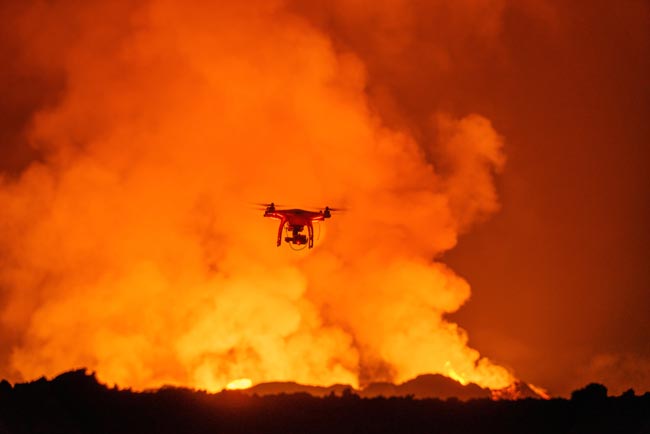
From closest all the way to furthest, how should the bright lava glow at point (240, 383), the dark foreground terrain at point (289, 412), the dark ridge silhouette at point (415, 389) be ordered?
1. the dark foreground terrain at point (289, 412)
2. the dark ridge silhouette at point (415, 389)
3. the bright lava glow at point (240, 383)

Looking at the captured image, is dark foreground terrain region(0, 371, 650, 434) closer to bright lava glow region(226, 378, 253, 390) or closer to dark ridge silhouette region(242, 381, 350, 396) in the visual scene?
dark ridge silhouette region(242, 381, 350, 396)

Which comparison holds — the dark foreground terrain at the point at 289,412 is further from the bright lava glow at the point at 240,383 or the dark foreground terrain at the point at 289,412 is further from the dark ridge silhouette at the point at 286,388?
the bright lava glow at the point at 240,383

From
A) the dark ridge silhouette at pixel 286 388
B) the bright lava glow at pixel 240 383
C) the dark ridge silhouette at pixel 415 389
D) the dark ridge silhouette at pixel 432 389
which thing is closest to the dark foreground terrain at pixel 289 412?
the dark ridge silhouette at pixel 415 389

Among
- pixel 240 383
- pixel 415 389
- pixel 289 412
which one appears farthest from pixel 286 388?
pixel 289 412

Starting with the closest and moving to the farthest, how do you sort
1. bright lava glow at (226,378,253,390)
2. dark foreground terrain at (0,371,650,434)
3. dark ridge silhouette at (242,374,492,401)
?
dark foreground terrain at (0,371,650,434)
dark ridge silhouette at (242,374,492,401)
bright lava glow at (226,378,253,390)

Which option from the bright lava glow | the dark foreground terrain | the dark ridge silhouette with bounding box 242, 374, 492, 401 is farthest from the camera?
Answer: the bright lava glow

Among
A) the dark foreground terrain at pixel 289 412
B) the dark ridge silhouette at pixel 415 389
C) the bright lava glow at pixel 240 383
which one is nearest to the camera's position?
the dark foreground terrain at pixel 289 412

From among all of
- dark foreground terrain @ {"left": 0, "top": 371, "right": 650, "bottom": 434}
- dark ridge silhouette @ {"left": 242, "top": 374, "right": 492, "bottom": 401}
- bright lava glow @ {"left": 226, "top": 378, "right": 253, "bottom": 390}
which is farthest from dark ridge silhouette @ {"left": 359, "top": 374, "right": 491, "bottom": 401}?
bright lava glow @ {"left": 226, "top": 378, "right": 253, "bottom": 390}

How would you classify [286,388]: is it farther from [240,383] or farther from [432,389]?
→ [432,389]

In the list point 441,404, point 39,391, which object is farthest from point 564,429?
point 39,391
